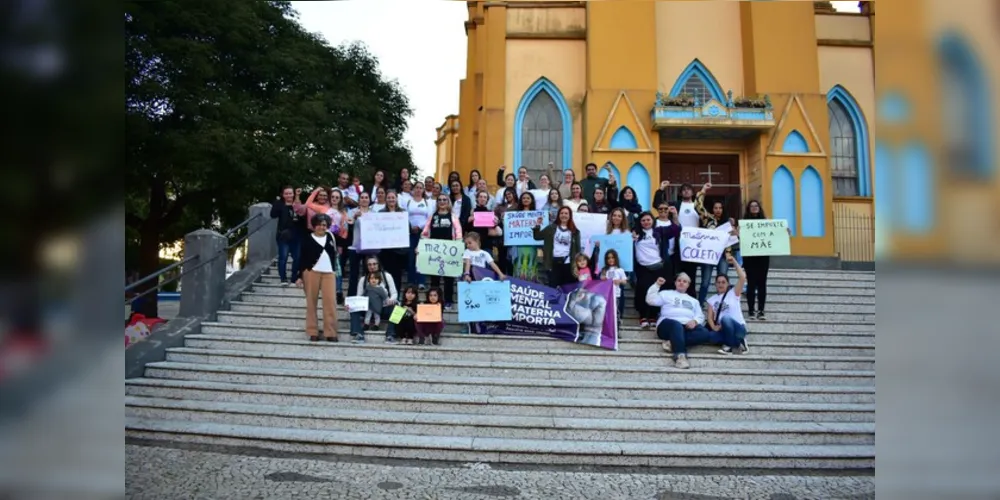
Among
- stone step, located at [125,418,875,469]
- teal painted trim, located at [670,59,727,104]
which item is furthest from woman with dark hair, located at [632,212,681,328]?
teal painted trim, located at [670,59,727,104]

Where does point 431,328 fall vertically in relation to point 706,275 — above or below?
below

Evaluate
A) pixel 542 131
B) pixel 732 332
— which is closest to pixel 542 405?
pixel 732 332

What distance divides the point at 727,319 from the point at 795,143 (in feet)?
34.0

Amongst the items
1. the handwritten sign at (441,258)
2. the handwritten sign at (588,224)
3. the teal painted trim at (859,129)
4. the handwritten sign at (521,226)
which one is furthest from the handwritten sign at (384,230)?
the teal painted trim at (859,129)

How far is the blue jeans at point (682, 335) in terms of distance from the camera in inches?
351

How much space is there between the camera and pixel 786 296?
11688 mm

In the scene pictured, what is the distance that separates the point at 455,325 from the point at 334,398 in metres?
2.80

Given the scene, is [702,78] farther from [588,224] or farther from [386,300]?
[386,300]

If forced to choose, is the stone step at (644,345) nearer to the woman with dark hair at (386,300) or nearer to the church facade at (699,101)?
the woman with dark hair at (386,300)

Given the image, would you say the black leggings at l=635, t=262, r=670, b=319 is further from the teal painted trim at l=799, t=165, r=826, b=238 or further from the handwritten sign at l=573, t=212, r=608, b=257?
the teal painted trim at l=799, t=165, r=826, b=238

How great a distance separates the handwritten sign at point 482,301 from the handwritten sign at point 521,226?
4.07 feet

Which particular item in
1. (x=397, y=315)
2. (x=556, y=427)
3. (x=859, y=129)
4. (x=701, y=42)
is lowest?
(x=556, y=427)
